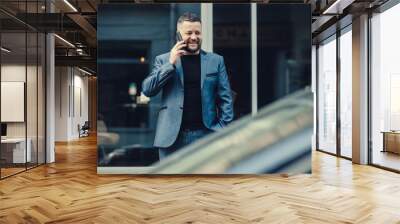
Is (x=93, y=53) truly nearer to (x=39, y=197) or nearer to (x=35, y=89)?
(x=35, y=89)

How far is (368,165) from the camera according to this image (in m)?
8.35

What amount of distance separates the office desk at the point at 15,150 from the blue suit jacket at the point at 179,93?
278 cm

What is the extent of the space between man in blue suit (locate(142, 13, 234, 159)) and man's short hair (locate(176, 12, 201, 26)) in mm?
272

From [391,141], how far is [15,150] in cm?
731

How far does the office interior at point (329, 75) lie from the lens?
23.6 ft

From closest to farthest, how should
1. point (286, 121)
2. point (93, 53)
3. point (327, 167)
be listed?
point (286, 121)
point (327, 167)
point (93, 53)

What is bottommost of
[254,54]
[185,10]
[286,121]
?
[286,121]

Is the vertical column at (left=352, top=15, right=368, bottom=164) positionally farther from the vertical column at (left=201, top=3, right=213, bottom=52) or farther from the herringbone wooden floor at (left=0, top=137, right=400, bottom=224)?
the vertical column at (left=201, top=3, right=213, bottom=52)

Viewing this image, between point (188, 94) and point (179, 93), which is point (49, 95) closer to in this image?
point (179, 93)

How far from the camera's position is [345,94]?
9.69m

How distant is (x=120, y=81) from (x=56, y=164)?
9.82ft

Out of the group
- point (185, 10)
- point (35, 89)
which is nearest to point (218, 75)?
point (185, 10)

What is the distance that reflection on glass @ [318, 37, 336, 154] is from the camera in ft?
34.6

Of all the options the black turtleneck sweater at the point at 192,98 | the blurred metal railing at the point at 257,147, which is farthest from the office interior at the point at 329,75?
the black turtleneck sweater at the point at 192,98
